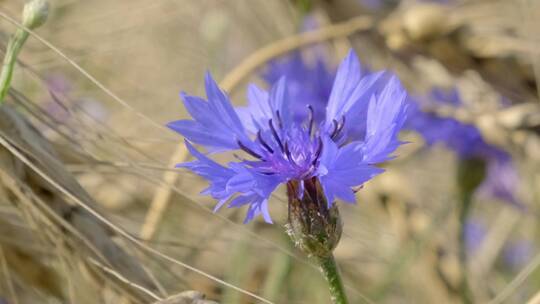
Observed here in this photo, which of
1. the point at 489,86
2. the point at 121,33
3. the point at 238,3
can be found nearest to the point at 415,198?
the point at 489,86

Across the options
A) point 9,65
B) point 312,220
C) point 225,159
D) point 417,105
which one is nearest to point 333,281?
point 312,220

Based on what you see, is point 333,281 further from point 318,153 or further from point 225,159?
point 225,159

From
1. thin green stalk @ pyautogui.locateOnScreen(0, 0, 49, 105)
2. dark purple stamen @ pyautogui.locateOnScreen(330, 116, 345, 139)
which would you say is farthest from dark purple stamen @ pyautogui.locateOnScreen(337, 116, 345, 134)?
thin green stalk @ pyautogui.locateOnScreen(0, 0, 49, 105)

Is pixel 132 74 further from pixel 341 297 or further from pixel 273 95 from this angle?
pixel 341 297

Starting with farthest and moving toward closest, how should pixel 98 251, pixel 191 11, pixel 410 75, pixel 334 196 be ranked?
pixel 191 11
pixel 410 75
pixel 98 251
pixel 334 196

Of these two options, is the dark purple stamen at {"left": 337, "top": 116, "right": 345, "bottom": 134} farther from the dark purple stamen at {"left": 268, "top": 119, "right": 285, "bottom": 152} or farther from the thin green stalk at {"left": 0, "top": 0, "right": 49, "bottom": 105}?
the thin green stalk at {"left": 0, "top": 0, "right": 49, "bottom": 105}

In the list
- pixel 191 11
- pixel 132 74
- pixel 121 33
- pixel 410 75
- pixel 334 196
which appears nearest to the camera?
pixel 334 196

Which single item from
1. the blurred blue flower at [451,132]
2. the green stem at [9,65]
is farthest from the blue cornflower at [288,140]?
the blurred blue flower at [451,132]

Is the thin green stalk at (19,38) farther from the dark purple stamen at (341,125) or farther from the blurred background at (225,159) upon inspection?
the dark purple stamen at (341,125)
